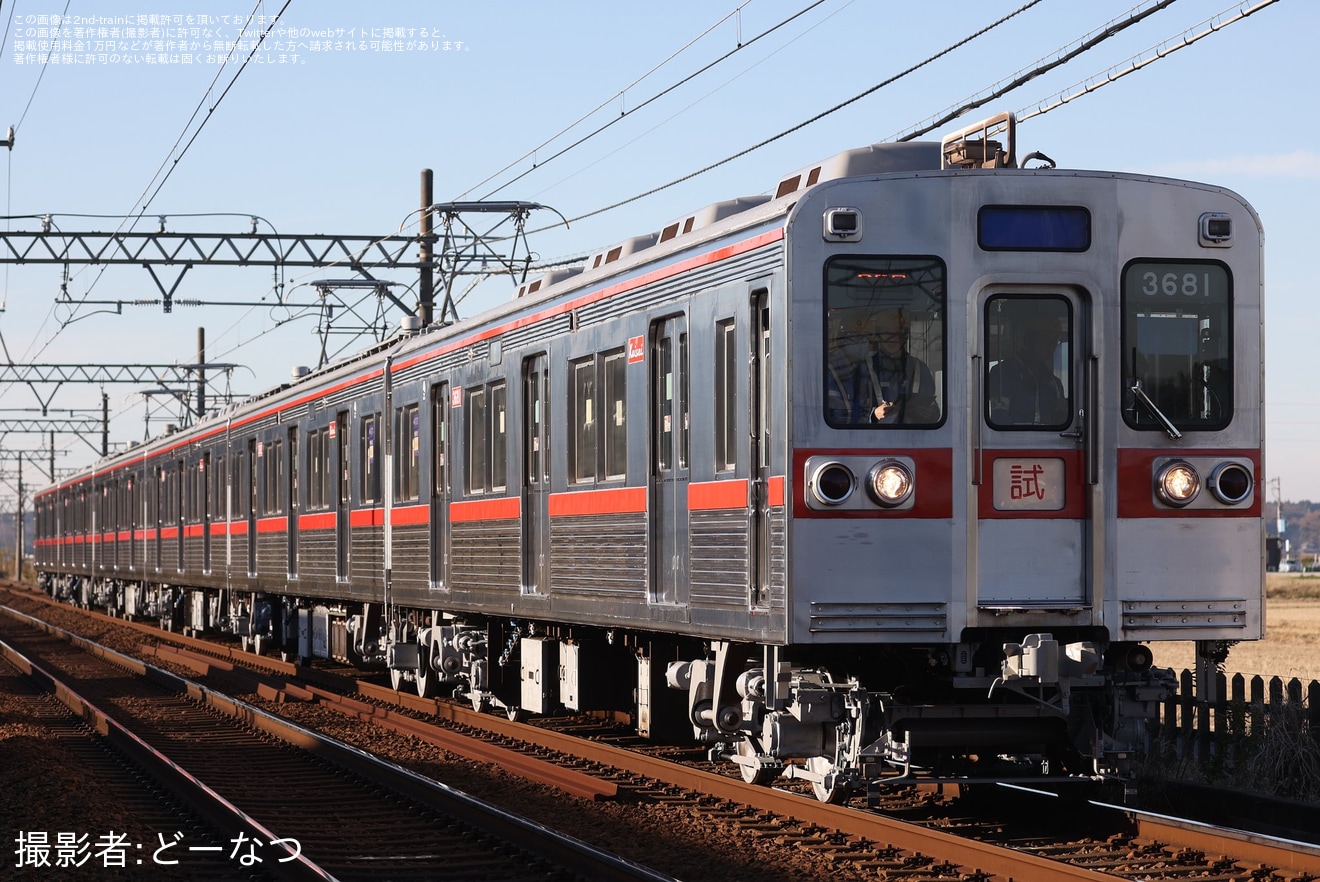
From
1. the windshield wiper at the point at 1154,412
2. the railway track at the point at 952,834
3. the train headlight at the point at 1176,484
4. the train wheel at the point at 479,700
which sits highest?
the windshield wiper at the point at 1154,412

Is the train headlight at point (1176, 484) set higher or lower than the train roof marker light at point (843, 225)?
lower

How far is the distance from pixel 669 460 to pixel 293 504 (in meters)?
12.4

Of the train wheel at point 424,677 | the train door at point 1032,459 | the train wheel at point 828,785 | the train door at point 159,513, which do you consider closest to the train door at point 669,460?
the train wheel at point 828,785

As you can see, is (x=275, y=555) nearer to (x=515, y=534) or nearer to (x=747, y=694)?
(x=515, y=534)

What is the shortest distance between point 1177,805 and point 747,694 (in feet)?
8.37

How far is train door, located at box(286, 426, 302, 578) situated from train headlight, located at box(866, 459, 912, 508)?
14375mm

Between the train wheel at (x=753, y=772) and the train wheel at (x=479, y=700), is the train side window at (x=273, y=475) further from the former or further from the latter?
the train wheel at (x=753, y=772)

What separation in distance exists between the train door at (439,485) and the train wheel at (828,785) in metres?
7.01

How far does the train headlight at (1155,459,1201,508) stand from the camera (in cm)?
927

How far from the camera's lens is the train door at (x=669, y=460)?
10.8m

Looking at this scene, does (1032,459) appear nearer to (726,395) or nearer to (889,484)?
(889,484)

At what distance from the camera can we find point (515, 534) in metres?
14.0

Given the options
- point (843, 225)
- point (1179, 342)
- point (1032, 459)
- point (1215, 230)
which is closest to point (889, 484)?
point (1032, 459)

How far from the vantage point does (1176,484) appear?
9.28 metres
